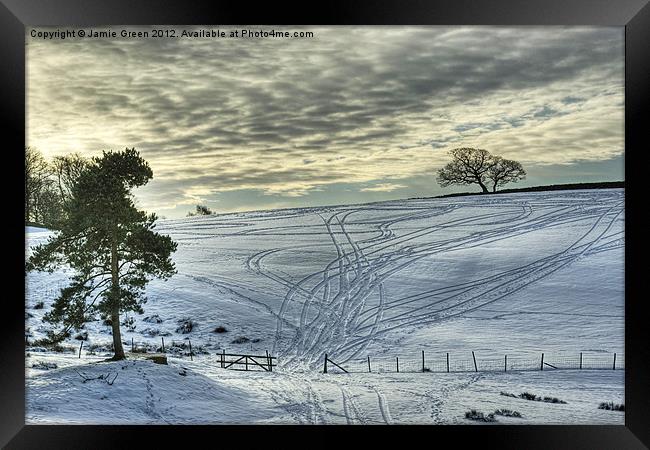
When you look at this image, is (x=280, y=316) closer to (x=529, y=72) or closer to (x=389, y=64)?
(x=389, y=64)

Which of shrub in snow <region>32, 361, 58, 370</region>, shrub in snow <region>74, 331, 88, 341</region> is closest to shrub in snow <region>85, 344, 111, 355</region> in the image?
shrub in snow <region>74, 331, 88, 341</region>

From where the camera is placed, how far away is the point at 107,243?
8867mm

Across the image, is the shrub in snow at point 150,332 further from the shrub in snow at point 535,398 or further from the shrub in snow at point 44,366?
the shrub in snow at point 535,398

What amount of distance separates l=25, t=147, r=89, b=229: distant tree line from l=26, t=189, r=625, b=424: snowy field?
0.93 metres

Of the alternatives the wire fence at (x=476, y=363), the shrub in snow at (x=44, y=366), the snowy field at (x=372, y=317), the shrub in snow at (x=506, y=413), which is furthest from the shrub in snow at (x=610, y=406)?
the shrub in snow at (x=44, y=366)

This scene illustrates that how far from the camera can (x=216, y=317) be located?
15.1m

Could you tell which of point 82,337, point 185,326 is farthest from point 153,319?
point 82,337

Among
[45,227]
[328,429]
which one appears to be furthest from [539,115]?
[45,227]

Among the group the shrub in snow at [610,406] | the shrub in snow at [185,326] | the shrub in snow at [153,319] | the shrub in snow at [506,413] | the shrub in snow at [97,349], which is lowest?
the shrub in snow at [610,406]

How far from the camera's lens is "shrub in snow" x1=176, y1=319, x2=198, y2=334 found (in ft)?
46.0

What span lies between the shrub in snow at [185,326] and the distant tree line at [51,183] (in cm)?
504

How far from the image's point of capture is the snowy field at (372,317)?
299 inches

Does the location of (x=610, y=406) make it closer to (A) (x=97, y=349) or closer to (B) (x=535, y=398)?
(B) (x=535, y=398)
